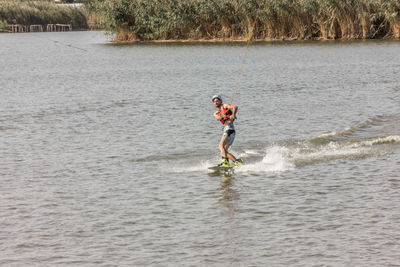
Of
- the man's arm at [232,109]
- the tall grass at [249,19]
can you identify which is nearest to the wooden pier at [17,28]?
the tall grass at [249,19]

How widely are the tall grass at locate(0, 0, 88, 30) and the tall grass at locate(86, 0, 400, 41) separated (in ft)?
132

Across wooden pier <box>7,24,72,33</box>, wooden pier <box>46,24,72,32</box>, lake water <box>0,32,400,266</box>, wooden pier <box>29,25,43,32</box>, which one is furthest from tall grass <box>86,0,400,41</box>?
wooden pier <box>29,25,43,32</box>

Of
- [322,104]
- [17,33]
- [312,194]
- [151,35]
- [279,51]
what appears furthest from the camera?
Result: [17,33]

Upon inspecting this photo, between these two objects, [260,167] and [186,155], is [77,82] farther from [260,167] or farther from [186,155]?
[260,167]

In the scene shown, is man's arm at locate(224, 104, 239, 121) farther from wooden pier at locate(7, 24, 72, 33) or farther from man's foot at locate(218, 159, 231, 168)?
wooden pier at locate(7, 24, 72, 33)

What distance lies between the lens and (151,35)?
57000 millimetres

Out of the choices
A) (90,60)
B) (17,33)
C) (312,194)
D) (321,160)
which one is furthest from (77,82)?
(17,33)

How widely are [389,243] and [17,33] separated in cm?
8940

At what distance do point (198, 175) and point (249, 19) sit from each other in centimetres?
3806

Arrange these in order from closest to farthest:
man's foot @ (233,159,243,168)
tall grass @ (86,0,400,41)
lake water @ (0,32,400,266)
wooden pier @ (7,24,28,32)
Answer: lake water @ (0,32,400,266) < man's foot @ (233,159,243,168) < tall grass @ (86,0,400,41) < wooden pier @ (7,24,28,32)

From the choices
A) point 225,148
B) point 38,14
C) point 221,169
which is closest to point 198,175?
point 221,169

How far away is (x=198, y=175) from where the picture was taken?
48.1 ft

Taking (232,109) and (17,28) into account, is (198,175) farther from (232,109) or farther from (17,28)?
(17,28)

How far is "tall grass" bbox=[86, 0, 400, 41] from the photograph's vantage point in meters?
48.4
